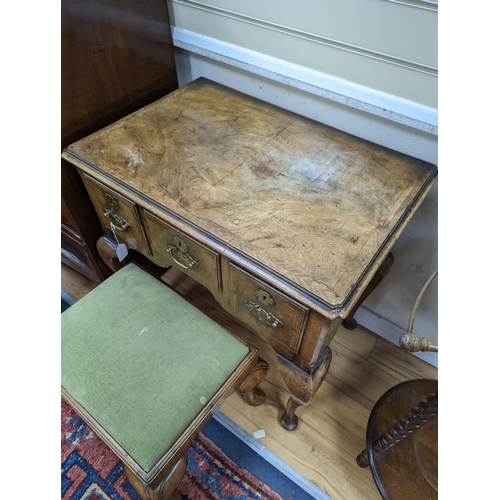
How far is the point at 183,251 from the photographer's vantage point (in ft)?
2.55

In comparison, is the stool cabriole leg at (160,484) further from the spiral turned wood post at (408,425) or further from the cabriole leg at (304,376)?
the spiral turned wood post at (408,425)

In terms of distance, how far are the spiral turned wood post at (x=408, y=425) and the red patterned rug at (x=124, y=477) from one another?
32cm

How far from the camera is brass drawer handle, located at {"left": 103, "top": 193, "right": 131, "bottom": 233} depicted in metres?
0.83

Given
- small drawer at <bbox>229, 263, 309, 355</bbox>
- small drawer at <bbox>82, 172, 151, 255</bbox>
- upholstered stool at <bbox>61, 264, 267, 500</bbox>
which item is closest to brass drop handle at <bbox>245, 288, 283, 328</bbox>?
small drawer at <bbox>229, 263, 309, 355</bbox>

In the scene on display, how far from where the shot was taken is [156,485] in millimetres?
699

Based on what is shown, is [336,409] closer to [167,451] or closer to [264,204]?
[167,451]

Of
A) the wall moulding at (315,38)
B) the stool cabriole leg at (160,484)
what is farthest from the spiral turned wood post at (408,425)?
the wall moulding at (315,38)

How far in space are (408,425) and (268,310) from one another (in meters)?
0.43

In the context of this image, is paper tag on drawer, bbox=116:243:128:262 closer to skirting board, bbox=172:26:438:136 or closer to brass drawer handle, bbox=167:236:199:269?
brass drawer handle, bbox=167:236:199:269

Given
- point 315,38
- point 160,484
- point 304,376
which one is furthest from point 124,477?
point 315,38

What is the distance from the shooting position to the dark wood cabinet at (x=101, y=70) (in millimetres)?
783

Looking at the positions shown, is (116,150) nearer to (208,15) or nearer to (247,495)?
(208,15)
